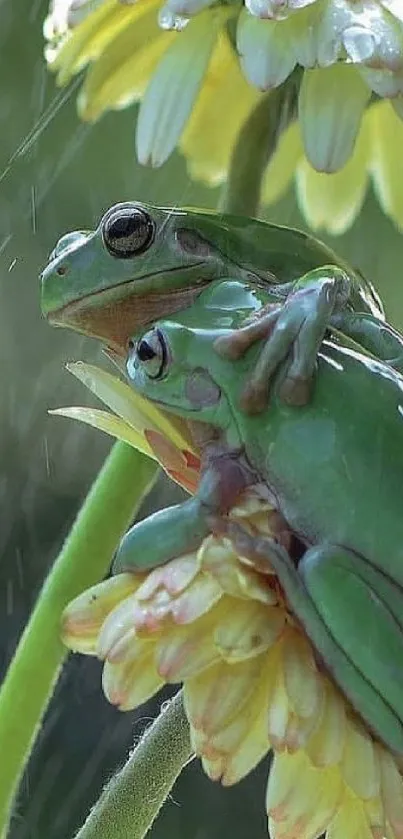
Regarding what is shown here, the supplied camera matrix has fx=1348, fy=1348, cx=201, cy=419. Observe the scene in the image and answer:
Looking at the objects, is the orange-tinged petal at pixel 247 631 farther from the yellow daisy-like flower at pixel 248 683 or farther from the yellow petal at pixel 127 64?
the yellow petal at pixel 127 64

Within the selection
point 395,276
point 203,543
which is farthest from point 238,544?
point 395,276

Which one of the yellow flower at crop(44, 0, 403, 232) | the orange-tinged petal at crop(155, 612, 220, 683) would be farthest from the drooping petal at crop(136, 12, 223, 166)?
the orange-tinged petal at crop(155, 612, 220, 683)

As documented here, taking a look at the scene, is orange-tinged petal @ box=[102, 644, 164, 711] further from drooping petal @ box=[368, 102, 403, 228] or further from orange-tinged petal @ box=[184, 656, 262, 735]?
drooping petal @ box=[368, 102, 403, 228]

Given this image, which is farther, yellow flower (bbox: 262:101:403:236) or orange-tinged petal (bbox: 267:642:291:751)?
yellow flower (bbox: 262:101:403:236)

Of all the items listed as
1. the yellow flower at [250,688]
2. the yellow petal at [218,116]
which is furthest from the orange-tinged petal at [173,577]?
the yellow petal at [218,116]

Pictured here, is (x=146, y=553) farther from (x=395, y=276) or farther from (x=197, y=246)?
(x=395, y=276)

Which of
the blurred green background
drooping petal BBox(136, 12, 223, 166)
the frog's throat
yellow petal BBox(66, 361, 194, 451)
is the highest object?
drooping petal BBox(136, 12, 223, 166)

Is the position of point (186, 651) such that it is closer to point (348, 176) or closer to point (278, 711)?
point (278, 711)

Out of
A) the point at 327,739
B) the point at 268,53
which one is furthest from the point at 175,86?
the point at 327,739
